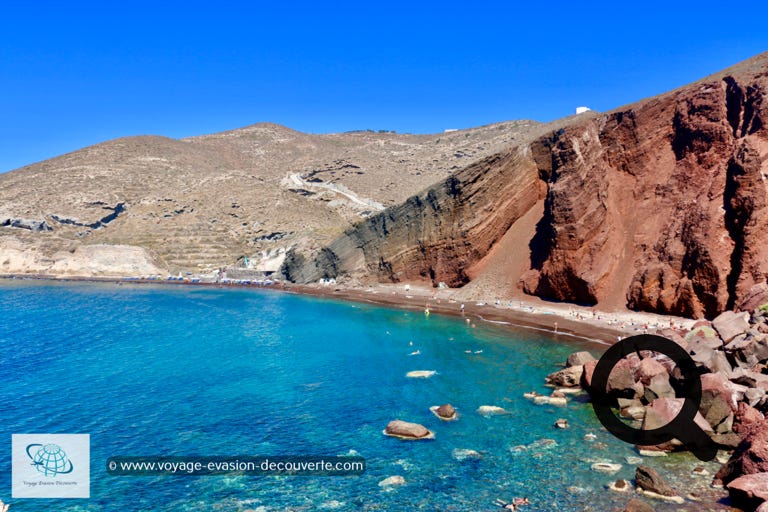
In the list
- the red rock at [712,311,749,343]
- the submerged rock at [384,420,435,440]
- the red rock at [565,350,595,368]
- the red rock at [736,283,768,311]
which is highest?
the red rock at [736,283,768,311]

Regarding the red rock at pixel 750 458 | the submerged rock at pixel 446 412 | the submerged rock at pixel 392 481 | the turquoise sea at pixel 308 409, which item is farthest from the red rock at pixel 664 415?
the submerged rock at pixel 392 481

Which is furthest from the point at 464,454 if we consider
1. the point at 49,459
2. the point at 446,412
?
the point at 49,459

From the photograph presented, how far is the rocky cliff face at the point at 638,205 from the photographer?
1613 inches

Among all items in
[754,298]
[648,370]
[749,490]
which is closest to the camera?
[749,490]

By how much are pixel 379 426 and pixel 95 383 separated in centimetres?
2067

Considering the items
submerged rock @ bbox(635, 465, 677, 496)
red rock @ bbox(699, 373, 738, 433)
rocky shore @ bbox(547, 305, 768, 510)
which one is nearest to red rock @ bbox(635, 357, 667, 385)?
rocky shore @ bbox(547, 305, 768, 510)

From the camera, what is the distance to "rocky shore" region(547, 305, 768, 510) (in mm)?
17391

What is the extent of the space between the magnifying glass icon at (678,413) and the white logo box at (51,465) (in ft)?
77.2

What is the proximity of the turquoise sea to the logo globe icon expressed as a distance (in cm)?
101

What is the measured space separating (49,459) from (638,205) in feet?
176

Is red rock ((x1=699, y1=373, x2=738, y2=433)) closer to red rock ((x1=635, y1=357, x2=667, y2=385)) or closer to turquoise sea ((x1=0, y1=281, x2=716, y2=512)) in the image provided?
turquoise sea ((x1=0, y1=281, x2=716, y2=512))

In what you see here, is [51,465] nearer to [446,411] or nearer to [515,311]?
[446,411]

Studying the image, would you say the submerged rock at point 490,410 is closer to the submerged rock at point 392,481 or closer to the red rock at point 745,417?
the submerged rock at point 392,481

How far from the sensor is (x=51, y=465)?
838 inches
